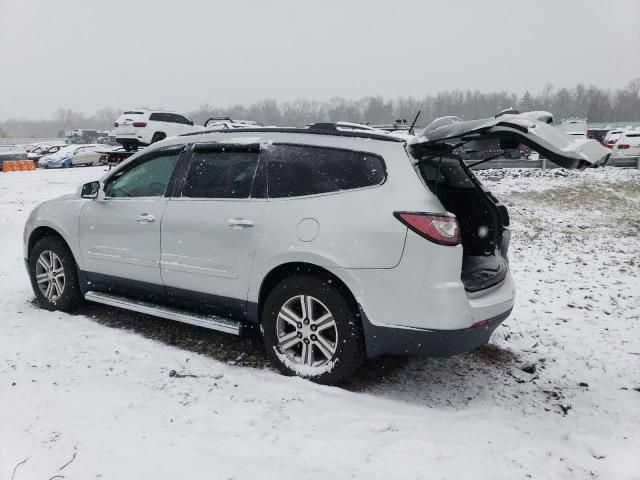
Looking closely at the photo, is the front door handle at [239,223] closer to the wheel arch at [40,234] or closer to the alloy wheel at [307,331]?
the alloy wheel at [307,331]

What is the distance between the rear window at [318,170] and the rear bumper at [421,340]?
3.13 feet

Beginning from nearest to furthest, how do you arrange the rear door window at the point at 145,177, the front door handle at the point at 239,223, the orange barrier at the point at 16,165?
the front door handle at the point at 239,223 → the rear door window at the point at 145,177 → the orange barrier at the point at 16,165

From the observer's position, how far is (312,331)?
368 cm

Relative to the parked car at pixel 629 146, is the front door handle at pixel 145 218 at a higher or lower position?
lower

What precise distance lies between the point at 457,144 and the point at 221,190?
1.92m

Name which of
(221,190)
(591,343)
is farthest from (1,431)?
(591,343)

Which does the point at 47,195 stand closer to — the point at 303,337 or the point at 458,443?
the point at 303,337

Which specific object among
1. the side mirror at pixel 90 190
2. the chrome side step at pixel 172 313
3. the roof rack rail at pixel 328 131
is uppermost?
the roof rack rail at pixel 328 131

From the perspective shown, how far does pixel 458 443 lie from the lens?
3035 mm

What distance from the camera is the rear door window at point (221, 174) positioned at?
4074 millimetres

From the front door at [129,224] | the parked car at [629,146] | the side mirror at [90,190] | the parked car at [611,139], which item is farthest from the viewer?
the parked car at [611,139]

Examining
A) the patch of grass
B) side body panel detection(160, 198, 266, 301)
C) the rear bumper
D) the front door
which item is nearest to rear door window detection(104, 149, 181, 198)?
the front door

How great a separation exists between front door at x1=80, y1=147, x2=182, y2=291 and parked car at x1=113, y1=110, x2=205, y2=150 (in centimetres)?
1707

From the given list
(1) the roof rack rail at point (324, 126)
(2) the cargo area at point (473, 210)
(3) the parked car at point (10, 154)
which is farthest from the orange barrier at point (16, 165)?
(2) the cargo area at point (473, 210)
